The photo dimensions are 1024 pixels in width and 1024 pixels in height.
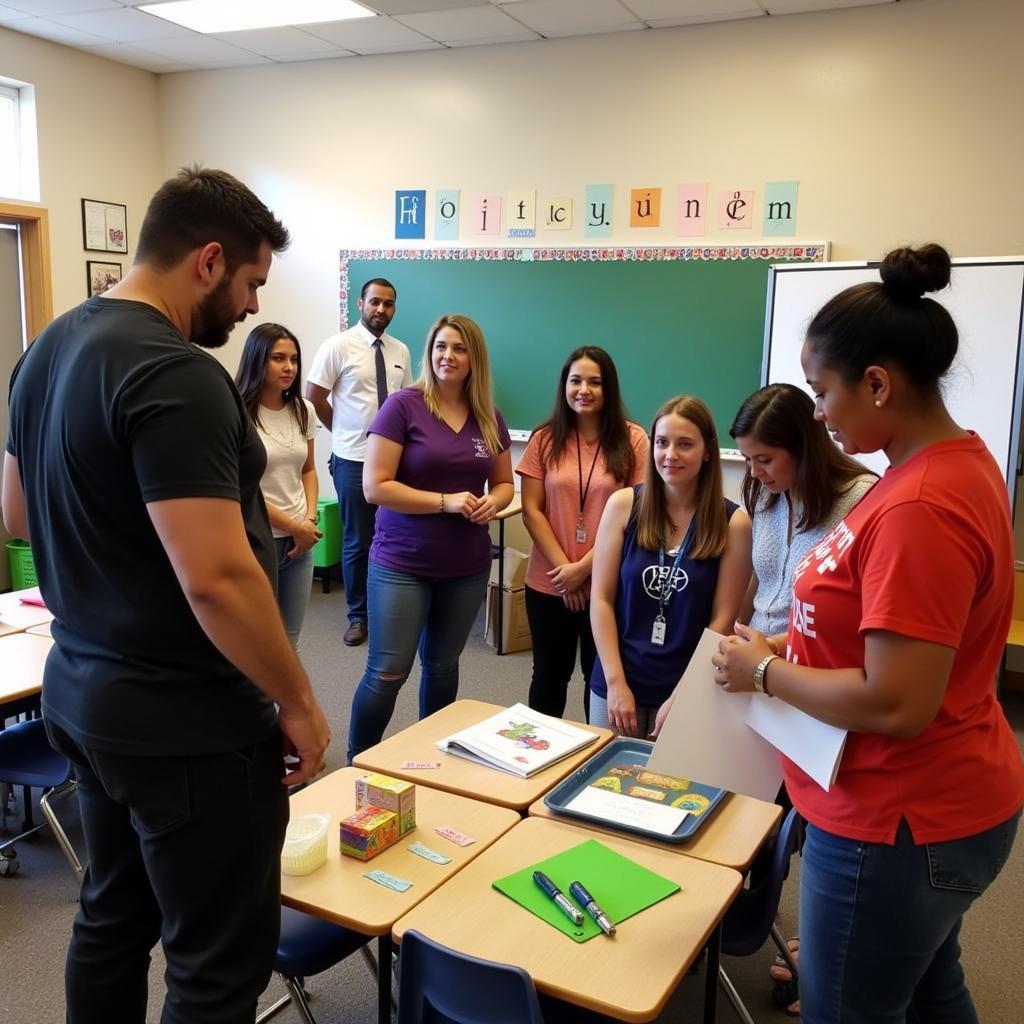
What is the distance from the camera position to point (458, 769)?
1.92 m

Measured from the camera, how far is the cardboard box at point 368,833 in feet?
5.17

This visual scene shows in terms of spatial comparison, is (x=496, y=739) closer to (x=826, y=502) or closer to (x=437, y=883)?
(x=437, y=883)

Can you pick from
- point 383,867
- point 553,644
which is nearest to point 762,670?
point 383,867

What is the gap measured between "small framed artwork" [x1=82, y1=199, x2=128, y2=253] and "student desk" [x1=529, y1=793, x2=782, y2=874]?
Answer: 196 inches

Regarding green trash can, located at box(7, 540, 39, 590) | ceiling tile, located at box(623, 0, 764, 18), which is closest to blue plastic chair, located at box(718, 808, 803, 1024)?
ceiling tile, located at box(623, 0, 764, 18)

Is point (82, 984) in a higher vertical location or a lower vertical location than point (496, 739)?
lower

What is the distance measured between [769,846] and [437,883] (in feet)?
2.36

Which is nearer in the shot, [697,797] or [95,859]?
[95,859]

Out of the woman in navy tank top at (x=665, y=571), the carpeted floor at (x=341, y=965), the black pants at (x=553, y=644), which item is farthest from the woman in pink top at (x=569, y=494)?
A: the carpeted floor at (x=341, y=965)

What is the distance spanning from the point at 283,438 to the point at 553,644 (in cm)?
120

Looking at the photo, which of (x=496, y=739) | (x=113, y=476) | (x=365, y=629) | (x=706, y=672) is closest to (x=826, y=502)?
(x=706, y=672)

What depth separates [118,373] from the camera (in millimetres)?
1182

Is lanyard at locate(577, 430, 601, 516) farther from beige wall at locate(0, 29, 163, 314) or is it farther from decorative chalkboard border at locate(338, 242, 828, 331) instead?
beige wall at locate(0, 29, 163, 314)

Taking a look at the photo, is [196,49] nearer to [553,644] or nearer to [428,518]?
[428,518]
